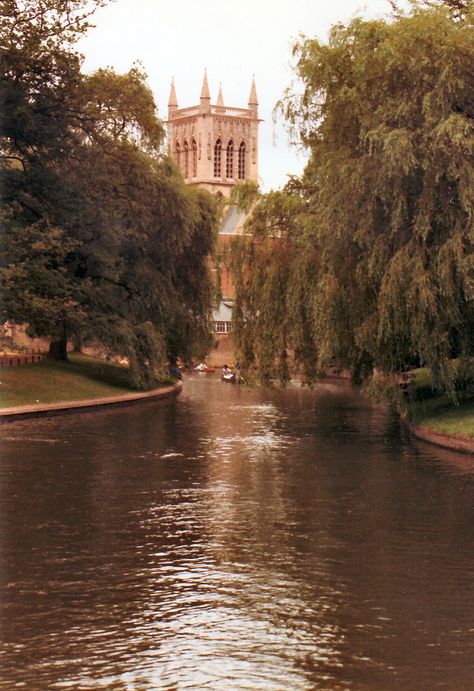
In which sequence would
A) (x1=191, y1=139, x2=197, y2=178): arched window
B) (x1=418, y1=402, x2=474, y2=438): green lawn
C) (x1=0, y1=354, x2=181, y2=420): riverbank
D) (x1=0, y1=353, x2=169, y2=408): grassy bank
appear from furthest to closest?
(x1=191, y1=139, x2=197, y2=178): arched window, (x1=0, y1=353, x2=169, y2=408): grassy bank, (x1=0, y1=354, x2=181, y2=420): riverbank, (x1=418, y1=402, x2=474, y2=438): green lawn

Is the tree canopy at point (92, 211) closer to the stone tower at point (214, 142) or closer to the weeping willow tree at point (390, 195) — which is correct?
the weeping willow tree at point (390, 195)

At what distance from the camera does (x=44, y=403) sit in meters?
47.2

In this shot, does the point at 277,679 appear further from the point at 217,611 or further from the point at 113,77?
the point at 113,77

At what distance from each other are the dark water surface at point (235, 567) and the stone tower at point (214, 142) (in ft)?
536

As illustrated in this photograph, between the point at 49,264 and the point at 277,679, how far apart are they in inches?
1653

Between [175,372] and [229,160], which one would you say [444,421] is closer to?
[175,372]

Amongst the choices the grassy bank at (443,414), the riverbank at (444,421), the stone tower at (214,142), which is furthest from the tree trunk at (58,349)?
the stone tower at (214,142)

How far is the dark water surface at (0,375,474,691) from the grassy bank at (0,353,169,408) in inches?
565

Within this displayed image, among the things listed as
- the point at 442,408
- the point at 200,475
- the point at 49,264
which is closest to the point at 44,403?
the point at 49,264

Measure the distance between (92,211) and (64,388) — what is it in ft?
26.4

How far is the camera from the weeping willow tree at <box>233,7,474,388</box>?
32750 millimetres

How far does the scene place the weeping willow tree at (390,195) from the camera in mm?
32750

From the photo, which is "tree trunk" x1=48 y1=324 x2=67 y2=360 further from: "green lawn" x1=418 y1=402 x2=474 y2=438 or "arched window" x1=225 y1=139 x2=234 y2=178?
"arched window" x1=225 y1=139 x2=234 y2=178

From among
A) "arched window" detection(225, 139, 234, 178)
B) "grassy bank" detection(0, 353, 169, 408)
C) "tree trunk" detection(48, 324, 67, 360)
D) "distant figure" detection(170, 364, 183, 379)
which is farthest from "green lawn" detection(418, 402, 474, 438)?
"arched window" detection(225, 139, 234, 178)
